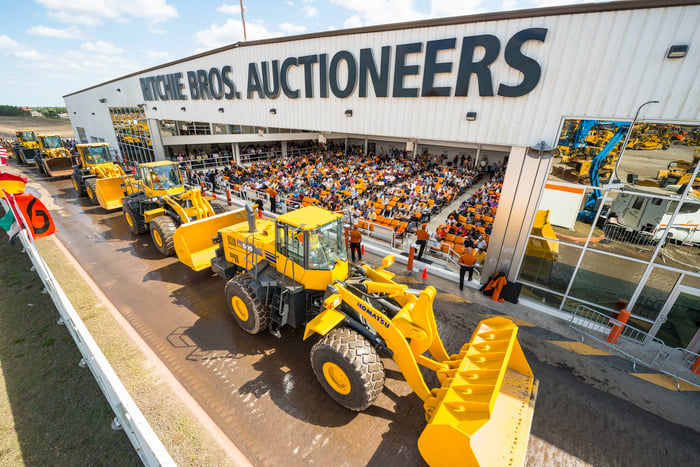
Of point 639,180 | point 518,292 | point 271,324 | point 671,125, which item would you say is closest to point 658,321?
point 518,292

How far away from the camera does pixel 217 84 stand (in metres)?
13.7

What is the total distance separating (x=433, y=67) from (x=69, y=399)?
400 inches

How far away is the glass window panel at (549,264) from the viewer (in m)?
7.11

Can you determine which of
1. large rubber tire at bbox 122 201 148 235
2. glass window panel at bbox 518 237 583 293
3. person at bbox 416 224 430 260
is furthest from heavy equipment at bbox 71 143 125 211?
glass window panel at bbox 518 237 583 293

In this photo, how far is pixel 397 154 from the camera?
99.9 feet

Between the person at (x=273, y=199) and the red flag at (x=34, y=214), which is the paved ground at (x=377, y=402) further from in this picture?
the person at (x=273, y=199)

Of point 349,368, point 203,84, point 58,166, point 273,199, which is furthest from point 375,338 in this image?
point 58,166

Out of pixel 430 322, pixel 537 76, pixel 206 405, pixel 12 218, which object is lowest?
pixel 206 405

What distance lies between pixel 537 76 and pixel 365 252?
6.56 m

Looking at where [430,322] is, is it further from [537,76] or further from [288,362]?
[537,76]

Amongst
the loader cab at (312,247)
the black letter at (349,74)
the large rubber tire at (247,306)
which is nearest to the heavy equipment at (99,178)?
the large rubber tire at (247,306)

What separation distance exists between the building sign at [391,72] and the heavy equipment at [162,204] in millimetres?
5078

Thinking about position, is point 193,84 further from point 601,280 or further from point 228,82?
point 601,280

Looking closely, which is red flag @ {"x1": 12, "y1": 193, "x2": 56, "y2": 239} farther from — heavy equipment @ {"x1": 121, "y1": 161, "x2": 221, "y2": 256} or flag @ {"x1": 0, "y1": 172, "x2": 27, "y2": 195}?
heavy equipment @ {"x1": 121, "y1": 161, "x2": 221, "y2": 256}
